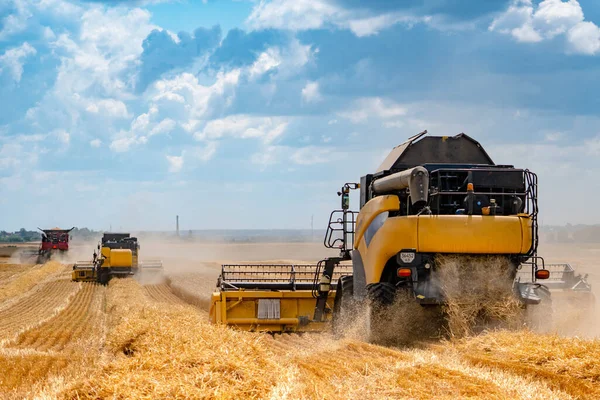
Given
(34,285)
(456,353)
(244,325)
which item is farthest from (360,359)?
(34,285)

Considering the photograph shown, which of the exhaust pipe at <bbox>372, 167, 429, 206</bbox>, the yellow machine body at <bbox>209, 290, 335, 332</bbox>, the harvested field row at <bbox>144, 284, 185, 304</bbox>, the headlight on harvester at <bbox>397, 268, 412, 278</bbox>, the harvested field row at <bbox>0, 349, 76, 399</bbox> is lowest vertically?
the harvested field row at <bbox>144, 284, 185, 304</bbox>

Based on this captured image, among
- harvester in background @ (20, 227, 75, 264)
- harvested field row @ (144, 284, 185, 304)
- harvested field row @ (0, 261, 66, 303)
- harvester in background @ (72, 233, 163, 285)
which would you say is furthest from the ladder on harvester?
harvester in background @ (20, 227, 75, 264)

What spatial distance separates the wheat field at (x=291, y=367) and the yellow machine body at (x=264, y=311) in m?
1.39

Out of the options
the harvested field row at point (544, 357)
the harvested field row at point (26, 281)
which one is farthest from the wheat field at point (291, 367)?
the harvested field row at point (26, 281)

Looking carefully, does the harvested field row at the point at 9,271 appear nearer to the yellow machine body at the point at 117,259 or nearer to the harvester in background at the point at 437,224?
the yellow machine body at the point at 117,259

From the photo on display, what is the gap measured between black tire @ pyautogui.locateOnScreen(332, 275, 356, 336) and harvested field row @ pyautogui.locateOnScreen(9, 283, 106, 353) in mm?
4604

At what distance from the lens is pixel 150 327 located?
11797 mm

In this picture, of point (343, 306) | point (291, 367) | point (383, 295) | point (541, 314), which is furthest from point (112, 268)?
point (291, 367)

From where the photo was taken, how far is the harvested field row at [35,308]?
2022 centimetres

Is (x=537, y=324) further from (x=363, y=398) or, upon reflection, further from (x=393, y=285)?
(x=363, y=398)

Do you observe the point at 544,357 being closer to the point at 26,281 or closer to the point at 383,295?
the point at 383,295

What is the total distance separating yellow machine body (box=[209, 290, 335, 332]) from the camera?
1625 cm

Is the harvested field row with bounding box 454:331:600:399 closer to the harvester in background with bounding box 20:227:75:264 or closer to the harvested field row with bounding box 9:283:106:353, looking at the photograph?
the harvested field row with bounding box 9:283:106:353

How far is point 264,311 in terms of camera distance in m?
16.4
